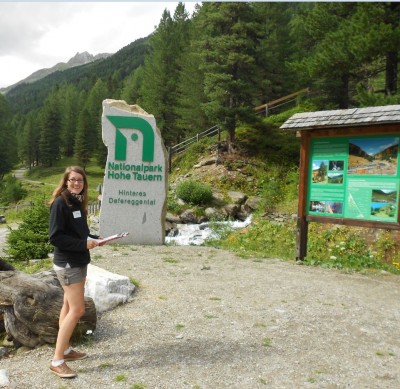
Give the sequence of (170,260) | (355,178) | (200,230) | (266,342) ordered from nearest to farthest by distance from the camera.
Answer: (266,342) → (355,178) → (170,260) → (200,230)

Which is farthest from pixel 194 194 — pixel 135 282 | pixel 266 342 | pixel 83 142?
pixel 83 142

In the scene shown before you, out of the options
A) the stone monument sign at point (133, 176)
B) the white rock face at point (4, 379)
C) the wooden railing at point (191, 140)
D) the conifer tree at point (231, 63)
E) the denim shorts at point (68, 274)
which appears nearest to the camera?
the white rock face at point (4, 379)

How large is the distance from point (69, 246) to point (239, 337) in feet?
7.39

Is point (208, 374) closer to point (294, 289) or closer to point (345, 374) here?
point (345, 374)

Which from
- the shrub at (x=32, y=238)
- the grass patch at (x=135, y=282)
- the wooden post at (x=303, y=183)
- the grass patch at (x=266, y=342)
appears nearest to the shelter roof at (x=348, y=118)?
the wooden post at (x=303, y=183)

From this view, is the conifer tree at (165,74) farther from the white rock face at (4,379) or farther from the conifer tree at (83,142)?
the white rock face at (4,379)

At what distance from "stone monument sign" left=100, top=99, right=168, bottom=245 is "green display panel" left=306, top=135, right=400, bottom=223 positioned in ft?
14.0

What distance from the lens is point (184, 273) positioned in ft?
25.3

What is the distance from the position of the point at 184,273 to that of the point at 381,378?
4193 mm

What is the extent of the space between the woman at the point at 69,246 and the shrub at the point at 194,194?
15.7m

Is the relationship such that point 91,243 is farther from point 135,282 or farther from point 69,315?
point 135,282

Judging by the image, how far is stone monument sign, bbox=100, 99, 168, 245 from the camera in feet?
37.0

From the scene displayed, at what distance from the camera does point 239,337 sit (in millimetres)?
4844

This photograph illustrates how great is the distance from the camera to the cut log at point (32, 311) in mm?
4570
